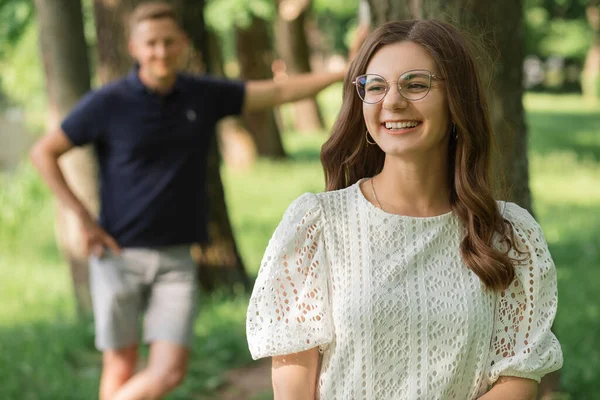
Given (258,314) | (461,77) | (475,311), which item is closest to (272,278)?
(258,314)

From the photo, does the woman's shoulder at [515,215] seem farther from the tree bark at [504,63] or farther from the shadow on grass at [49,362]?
the shadow on grass at [49,362]

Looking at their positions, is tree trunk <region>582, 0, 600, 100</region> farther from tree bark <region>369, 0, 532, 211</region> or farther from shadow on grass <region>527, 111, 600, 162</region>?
tree bark <region>369, 0, 532, 211</region>

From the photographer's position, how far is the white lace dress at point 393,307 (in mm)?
2572

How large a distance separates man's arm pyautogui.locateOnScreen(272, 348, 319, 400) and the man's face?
2558 millimetres

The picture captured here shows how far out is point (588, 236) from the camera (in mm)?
10625

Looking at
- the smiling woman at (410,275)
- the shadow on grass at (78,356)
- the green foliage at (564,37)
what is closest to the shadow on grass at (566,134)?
the shadow on grass at (78,356)

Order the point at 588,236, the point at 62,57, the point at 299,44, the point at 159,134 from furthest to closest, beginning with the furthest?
the point at 299,44 → the point at 588,236 → the point at 62,57 → the point at 159,134

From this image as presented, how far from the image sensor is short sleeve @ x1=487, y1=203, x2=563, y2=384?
2.62 metres

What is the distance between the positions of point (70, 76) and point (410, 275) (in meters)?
5.88

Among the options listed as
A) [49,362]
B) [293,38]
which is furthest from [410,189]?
[293,38]

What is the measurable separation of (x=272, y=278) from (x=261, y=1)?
14468mm

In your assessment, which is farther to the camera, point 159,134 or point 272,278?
point 159,134

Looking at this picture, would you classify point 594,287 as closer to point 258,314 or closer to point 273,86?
point 273,86

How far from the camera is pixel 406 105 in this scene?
2.60 meters
